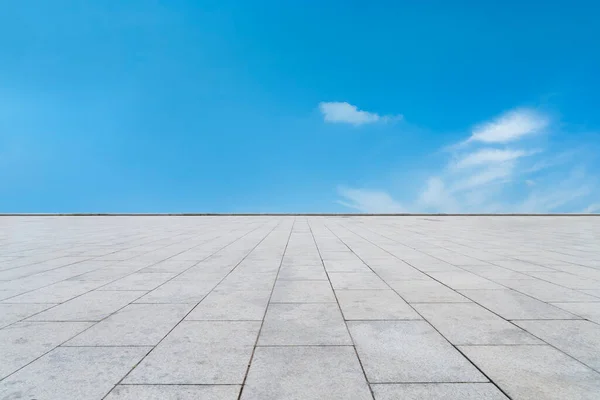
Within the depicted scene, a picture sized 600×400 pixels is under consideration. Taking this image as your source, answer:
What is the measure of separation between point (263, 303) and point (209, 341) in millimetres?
1330

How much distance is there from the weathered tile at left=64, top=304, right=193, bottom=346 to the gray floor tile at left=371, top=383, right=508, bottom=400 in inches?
96.9

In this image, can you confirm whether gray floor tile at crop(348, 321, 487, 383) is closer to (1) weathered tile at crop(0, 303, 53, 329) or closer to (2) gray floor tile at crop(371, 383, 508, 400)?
(2) gray floor tile at crop(371, 383, 508, 400)

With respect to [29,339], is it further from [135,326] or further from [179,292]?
[179,292]

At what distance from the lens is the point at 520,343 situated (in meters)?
3.54

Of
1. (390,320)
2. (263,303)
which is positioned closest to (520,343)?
(390,320)

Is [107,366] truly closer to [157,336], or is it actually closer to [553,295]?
[157,336]

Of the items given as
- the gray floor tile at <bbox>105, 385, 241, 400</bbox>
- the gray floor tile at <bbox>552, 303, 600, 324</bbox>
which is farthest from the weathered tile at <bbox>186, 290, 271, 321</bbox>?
the gray floor tile at <bbox>552, 303, 600, 324</bbox>

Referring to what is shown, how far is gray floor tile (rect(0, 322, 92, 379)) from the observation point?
3142 mm

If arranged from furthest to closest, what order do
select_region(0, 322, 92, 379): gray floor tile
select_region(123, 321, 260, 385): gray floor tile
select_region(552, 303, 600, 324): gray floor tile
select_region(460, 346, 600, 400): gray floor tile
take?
select_region(552, 303, 600, 324): gray floor tile < select_region(0, 322, 92, 379): gray floor tile < select_region(123, 321, 260, 385): gray floor tile < select_region(460, 346, 600, 400): gray floor tile

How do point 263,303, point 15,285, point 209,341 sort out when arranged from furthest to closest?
point 15,285 < point 263,303 < point 209,341

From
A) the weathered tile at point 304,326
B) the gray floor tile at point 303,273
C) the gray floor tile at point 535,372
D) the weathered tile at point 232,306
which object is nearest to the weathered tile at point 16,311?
the weathered tile at point 232,306

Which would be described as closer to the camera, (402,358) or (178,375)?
(178,375)

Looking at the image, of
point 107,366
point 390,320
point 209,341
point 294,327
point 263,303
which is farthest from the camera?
point 263,303

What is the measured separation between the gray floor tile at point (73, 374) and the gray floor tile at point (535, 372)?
3.37 meters
